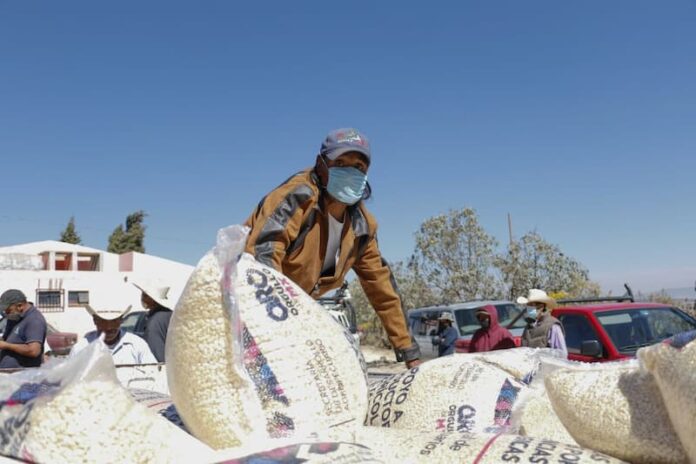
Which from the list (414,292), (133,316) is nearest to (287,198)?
(133,316)

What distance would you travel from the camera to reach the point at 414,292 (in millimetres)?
18688

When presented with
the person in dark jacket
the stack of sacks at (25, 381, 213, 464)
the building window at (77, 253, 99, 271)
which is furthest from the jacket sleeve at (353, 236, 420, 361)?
the building window at (77, 253, 99, 271)

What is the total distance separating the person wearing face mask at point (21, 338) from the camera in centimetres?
500

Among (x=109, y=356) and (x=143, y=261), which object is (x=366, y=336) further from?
(x=109, y=356)

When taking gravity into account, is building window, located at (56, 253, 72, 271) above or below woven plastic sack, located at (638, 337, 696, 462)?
above

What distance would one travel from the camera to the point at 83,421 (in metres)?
1.25

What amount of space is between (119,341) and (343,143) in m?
3.14

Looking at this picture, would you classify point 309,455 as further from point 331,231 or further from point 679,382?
point 331,231

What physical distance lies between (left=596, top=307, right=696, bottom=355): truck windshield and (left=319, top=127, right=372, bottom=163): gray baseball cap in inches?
184

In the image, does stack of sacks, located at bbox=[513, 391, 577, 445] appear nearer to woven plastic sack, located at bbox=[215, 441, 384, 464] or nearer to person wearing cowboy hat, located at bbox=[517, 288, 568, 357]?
woven plastic sack, located at bbox=[215, 441, 384, 464]

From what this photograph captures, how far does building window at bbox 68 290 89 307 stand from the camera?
21594mm

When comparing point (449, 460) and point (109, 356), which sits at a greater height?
point (109, 356)

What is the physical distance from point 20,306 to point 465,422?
178 inches

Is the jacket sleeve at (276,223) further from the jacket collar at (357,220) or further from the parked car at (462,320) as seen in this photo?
the parked car at (462,320)
